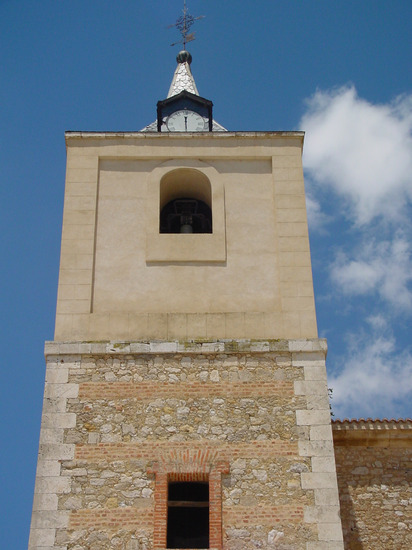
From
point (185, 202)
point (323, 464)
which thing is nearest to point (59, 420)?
point (323, 464)

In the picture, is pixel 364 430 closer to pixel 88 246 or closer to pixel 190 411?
pixel 190 411

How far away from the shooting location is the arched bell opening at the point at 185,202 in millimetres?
14164

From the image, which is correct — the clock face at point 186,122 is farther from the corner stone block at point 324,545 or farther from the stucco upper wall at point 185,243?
the corner stone block at point 324,545

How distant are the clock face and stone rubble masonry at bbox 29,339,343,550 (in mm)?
5551

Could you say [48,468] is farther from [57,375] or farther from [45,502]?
[57,375]

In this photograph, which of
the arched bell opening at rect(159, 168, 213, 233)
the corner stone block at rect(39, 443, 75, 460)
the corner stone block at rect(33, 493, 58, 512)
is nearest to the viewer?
the corner stone block at rect(33, 493, 58, 512)

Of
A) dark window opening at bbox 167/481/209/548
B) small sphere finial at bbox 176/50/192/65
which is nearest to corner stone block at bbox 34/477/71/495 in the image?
dark window opening at bbox 167/481/209/548

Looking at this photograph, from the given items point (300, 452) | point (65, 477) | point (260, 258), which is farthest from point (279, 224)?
point (65, 477)

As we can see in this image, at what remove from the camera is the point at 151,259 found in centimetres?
1300

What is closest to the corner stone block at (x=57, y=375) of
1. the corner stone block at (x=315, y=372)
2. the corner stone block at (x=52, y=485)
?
the corner stone block at (x=52, y=485)

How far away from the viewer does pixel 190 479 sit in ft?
36.5

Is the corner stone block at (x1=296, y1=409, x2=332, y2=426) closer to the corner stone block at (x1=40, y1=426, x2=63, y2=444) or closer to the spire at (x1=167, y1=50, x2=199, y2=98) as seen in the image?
the corner stone block at (x1=40, y1=426, x2=63, y2=444)

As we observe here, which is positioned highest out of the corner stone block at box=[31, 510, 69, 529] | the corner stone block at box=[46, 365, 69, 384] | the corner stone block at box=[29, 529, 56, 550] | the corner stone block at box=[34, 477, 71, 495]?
the corner stone block at box=[46, 365, 69, 384]

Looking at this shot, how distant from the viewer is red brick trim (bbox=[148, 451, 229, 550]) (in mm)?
10562
